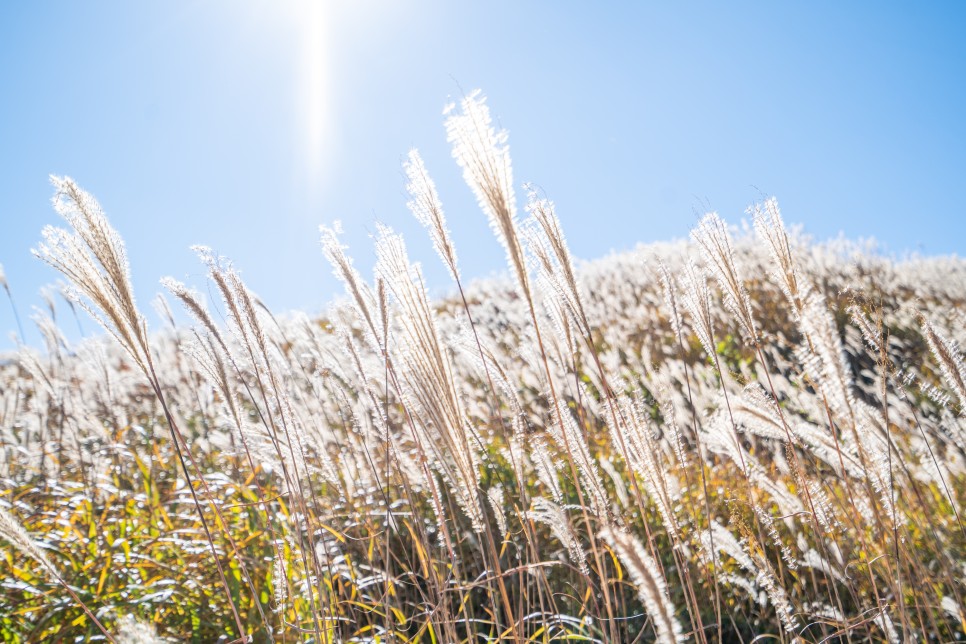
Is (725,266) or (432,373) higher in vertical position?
(725,266)

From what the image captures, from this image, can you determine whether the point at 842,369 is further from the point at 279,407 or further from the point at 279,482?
the point at 279,482

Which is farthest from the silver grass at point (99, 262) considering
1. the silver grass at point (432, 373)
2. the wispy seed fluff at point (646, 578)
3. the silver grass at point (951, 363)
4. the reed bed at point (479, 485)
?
the silver grass at point (951, 363)

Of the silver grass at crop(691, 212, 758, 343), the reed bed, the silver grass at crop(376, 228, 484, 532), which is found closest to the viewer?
the silver grass at crop(376, 228, 484, 532)

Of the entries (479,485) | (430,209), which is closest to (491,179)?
(430,209)

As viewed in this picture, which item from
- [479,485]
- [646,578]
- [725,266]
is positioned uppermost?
[725,266]

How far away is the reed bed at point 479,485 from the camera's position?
146 cm

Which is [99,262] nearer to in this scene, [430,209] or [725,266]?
[430,209]

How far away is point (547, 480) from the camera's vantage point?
6.51ft

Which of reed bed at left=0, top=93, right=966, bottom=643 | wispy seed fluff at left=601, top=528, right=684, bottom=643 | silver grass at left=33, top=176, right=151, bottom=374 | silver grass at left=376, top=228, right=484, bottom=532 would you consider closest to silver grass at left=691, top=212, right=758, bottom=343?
reed bed at left=0, top=93, right=966, bottom=643

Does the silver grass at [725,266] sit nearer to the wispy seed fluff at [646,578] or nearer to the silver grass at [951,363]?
the silver grass at [951,363]

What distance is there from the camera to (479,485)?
205 centimetres

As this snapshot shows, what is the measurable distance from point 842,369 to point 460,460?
0.77 meters

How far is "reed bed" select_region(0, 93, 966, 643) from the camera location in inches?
57.4

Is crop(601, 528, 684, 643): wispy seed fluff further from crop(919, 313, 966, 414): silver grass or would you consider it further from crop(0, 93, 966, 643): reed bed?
crop(919, 313, 966, 414): silver grass
